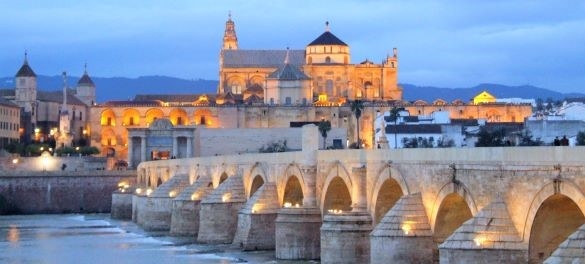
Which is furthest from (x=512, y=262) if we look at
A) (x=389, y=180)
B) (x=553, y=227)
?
(x=389, y=180)

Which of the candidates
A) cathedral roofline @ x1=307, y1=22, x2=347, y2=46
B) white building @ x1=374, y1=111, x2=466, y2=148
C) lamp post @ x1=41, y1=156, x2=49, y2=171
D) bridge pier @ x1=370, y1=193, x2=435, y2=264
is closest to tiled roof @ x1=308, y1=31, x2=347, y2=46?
cathedral roofline @ x1=307, y1=22, x2=347, y2=46

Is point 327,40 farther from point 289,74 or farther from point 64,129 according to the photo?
point 64,129

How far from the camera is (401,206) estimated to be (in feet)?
101

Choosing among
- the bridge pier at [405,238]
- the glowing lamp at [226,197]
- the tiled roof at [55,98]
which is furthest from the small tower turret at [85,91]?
the bridge pier at [405,238]

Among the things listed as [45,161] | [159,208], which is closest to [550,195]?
[159,208]

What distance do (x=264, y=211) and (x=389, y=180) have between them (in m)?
10.2

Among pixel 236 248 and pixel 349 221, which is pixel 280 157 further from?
pixel 349 221

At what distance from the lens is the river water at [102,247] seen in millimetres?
42750

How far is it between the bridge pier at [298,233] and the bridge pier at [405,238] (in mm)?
8383

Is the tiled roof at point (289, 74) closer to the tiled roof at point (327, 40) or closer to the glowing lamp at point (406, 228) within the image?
the tiled roof at point (327, 40)

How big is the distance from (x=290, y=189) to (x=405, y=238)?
14.7 meters

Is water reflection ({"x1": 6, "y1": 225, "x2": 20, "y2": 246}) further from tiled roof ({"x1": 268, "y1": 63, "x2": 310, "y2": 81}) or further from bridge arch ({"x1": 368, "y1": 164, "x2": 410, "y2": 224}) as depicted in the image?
tiled roof ({"x1": 268, "y1": 63, "x2": 310, "y2": 81})

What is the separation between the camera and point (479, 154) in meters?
27.6

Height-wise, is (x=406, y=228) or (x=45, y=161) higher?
(x=45, y=161)
